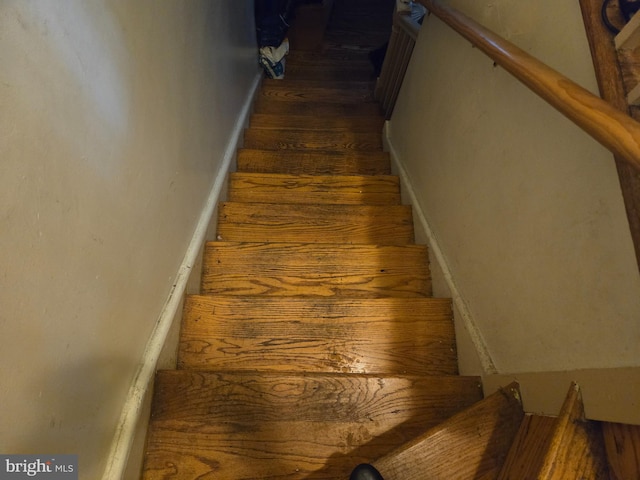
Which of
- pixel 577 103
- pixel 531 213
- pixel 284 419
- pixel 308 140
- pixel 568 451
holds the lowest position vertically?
pixel 308 140

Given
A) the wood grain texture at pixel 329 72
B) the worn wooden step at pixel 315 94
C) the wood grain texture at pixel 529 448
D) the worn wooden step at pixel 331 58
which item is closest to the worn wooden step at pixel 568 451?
the wood grain texture at pixel 529 448

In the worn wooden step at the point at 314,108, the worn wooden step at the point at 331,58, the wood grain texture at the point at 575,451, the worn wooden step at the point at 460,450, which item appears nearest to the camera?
the wood grain texture at the point at 575,451

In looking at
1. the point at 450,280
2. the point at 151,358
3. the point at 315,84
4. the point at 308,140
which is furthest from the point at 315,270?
the point at 315,84

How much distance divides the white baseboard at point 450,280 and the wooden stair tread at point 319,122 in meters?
0.55

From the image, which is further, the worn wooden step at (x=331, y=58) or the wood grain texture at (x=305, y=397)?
the worn wooden step at (x=331, y=58)

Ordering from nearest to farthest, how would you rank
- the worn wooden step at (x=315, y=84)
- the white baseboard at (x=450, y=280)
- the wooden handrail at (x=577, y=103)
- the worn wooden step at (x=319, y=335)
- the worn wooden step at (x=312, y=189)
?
the wooden handrail at (x=577, y=103) < the white baseboard at (x=450, y=280) < the worn wooden step at (x=319, y=335) < the worn wooden step at (x=312, y=189) < the worn wooden step at (x=315, y=84)

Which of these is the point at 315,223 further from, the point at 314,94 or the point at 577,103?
the point at 314,94

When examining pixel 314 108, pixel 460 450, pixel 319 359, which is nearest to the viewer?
pixel 460 450

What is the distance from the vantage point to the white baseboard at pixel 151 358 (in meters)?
0.77

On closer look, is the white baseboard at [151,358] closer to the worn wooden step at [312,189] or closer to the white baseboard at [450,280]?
the worn wooden step at [312,189]

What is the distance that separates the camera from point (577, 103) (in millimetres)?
558

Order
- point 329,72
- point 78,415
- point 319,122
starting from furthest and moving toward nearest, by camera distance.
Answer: point 329,72 → point 319,122 → point 78,415

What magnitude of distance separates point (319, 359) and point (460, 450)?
50 centimetres

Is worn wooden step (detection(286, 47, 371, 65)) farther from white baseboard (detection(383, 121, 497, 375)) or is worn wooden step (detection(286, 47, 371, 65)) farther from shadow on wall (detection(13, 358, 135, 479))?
shadow on wall (detection(13, 358, 135, 479))
